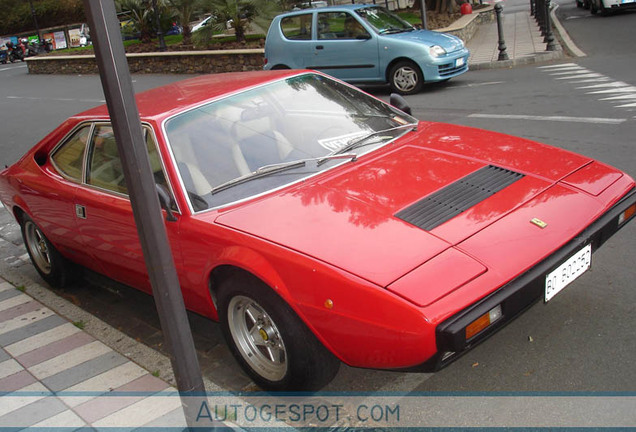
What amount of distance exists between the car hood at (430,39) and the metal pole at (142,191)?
34.0ft

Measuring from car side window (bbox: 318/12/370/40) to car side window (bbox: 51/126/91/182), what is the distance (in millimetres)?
8686

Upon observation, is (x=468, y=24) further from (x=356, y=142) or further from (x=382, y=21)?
(x=356, y=142)

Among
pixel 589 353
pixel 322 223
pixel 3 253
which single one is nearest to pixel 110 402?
pixel 322 223

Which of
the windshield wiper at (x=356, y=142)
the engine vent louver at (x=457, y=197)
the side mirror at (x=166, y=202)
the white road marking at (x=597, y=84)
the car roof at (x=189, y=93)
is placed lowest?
the white road marking at (x=597, y=84)

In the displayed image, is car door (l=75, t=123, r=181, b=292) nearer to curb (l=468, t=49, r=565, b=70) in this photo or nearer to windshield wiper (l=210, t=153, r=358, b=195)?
windshield wiper (l=210, t=153, r=358, b=195)

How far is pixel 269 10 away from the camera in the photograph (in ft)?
70.5

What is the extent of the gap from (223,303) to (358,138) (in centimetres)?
139

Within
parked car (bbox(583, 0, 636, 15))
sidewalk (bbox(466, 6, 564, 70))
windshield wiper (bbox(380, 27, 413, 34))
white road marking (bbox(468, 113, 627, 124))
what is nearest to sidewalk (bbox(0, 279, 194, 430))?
white road marking (bbox(468, 113, 627, 124))

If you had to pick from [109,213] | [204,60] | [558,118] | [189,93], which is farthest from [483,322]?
[204,60]

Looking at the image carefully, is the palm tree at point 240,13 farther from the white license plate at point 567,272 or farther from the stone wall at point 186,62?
the white license plate at point 567,272

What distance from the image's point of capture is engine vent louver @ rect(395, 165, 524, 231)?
324 cm

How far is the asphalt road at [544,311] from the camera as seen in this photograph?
3332 millimetres

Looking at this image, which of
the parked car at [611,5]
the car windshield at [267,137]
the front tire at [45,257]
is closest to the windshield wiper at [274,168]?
the car windshield at [267,137]

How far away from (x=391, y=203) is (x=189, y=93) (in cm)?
179
